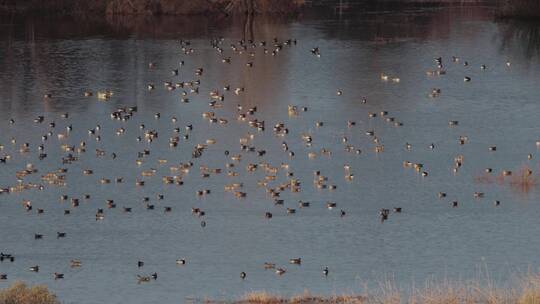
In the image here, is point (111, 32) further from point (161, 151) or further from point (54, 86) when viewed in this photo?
point (161, 151)

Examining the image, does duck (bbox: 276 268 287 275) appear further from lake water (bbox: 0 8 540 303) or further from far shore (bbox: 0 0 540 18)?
far shore (bbox: 0 0 540 18)

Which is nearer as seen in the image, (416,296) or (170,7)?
(416,296)

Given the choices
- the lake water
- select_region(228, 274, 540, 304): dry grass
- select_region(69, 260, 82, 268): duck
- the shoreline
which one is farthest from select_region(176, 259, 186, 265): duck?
the shoreline

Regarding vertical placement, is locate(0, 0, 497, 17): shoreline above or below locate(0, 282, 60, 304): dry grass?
above

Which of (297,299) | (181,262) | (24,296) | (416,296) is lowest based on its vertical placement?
(181,262)

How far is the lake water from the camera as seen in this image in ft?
117

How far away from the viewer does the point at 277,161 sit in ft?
156

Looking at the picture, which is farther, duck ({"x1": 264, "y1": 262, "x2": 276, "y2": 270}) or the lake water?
the lake water

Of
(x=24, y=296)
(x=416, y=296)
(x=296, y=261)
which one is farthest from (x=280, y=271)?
(x=24, y=296)

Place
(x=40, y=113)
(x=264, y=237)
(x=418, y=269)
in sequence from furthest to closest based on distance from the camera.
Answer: (x=40, y=113) < (x=264, y=237) < (x=418, y=269)

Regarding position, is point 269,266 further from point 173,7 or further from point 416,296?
point 173,7

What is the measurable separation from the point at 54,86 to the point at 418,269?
32585 mm

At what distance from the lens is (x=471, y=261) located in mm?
36375

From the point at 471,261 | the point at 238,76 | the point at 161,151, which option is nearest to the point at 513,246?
the point at 471,261
